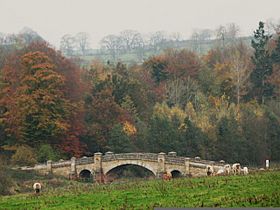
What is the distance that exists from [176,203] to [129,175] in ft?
83.3

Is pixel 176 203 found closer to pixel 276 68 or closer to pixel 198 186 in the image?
pixel 198 186

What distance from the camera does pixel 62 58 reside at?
52.2 metres

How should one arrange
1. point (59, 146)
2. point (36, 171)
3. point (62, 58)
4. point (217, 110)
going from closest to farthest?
point (36, 171) < point (59, 146) < point (62, 58) < point (217, 110)

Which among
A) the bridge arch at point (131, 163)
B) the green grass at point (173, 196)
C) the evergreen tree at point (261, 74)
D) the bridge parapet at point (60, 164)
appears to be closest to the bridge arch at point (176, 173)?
the bridge arch at point (131, 163)

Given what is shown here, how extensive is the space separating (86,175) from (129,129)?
5.81m

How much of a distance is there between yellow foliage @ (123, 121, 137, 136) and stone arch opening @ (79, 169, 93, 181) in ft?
15.9

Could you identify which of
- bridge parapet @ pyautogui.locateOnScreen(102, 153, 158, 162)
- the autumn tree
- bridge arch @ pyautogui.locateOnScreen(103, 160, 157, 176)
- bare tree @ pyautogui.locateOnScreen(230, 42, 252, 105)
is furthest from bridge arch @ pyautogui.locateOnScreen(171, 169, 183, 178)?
bare tree @ pyautogui.locateOnScreen(230, 42, 252, 105)

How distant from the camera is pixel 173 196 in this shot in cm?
2130

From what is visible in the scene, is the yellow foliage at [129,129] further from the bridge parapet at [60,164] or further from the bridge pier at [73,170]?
the bridge parapet at [60,164]

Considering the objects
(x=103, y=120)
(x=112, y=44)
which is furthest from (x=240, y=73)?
(x=112, y=44)

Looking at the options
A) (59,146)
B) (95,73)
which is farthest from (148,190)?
(95,73)

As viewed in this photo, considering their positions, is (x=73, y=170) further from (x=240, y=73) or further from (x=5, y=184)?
(x=240, y=73)

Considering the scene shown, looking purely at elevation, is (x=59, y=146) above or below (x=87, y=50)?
below

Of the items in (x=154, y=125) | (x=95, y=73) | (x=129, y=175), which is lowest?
(x=129, y=175)
